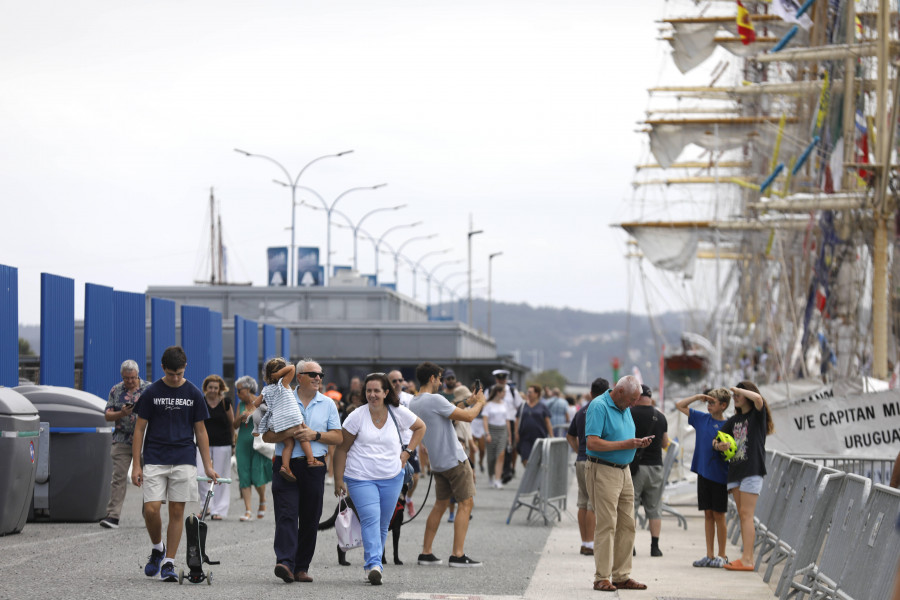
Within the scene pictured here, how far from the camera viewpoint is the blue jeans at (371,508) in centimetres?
1023

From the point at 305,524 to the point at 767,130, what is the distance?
50.6 meters

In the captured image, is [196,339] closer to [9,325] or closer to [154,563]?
[9,325]

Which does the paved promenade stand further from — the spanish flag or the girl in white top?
the spanish flag

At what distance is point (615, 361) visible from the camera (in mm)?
53719

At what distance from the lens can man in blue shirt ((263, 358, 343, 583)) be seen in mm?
10023

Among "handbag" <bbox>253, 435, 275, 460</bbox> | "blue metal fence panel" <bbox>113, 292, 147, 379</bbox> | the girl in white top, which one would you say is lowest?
"handbag" <bbox>253, 435, 275, 460</bbox>

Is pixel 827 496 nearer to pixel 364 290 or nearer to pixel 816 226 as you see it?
pixel 816 226

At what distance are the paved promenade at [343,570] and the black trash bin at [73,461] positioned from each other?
0.79ft

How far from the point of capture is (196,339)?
26.2 m

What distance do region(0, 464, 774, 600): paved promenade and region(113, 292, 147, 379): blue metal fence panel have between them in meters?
6.19

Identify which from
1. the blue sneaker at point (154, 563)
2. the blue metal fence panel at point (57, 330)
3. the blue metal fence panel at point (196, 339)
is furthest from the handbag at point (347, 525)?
the blue metal fence panel at point (196, 339)

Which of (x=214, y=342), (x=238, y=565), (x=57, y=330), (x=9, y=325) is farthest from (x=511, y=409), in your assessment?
(x=238, y=565)

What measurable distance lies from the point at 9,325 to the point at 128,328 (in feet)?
16.7

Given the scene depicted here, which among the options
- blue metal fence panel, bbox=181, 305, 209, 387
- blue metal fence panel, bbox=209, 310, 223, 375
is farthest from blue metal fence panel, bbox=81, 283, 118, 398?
blue metal fence panel, bbox=209, 310, 223, 375
